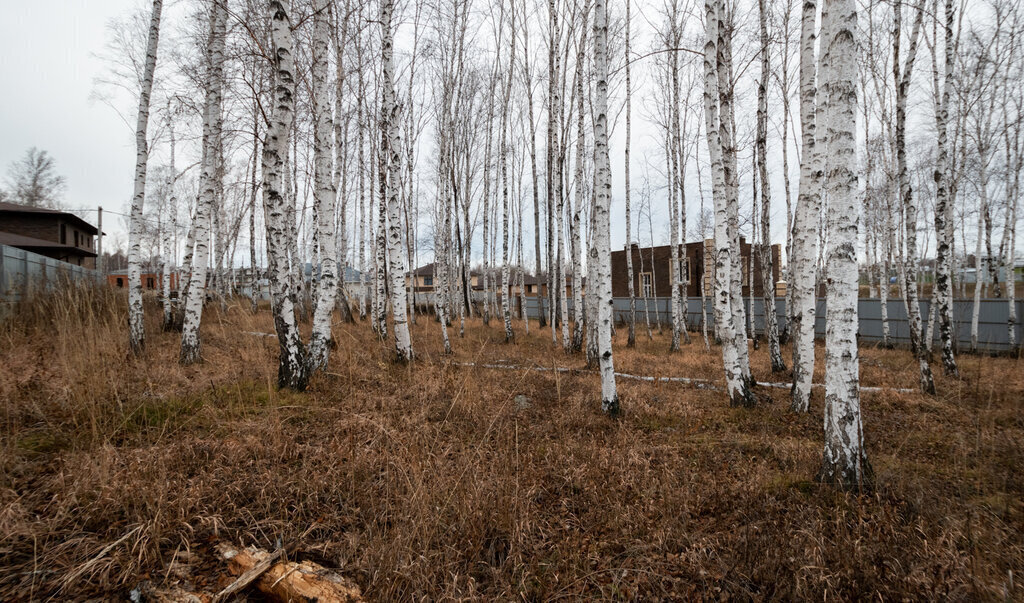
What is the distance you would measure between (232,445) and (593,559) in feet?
10.00

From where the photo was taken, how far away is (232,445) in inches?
128

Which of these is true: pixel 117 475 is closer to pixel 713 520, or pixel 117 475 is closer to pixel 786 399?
pixel 713 520

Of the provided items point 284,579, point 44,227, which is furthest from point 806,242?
point 44,227

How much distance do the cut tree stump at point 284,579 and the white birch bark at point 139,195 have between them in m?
7.07

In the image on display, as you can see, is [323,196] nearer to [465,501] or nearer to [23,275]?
[465,501]

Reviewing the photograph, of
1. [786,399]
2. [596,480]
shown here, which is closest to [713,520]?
[596,480]

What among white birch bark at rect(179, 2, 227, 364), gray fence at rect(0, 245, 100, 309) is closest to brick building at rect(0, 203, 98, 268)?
gray fence at rect(0, 245, 100, 309)

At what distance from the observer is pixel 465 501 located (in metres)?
2.64

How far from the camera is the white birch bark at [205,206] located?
6875 mm

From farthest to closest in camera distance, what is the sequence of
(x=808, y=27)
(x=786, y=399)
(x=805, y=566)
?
1. (x=786, y=399)
2. (x=808, y=27)
3. (x=805, y=566)

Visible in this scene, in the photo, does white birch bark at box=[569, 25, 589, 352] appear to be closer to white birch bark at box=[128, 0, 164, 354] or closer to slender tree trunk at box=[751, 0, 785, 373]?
slender tree trunk at box=[751, 0, 785, 373]

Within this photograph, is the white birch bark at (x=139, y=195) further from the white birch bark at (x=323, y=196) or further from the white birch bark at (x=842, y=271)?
the white birch bark at (x=842, y=271)

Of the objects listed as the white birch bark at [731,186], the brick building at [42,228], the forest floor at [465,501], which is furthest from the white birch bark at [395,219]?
the brick building at [42,228]

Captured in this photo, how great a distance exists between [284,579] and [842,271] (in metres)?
4.40
